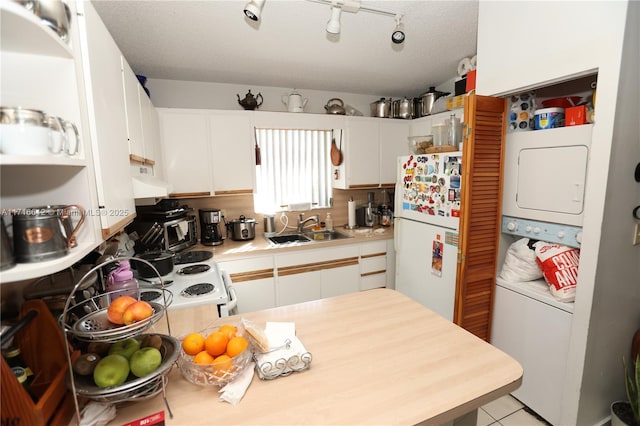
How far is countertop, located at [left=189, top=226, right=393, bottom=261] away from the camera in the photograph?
2.61 m

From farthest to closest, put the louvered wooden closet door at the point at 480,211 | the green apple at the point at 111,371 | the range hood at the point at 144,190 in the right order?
the louvered wooden closet door at the point at 480,211
the range hood at the point at 144,190
the green apple at the point at 111,371

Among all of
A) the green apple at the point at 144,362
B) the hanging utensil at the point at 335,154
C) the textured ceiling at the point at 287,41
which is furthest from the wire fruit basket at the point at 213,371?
the hanging utensil at the point at 335,154

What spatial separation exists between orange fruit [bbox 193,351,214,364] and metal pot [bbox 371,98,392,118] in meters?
3.13

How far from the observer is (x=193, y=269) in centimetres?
219

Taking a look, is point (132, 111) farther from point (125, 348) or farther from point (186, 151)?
point (125, 348)

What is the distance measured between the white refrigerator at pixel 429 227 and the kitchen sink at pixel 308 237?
2.41 ft

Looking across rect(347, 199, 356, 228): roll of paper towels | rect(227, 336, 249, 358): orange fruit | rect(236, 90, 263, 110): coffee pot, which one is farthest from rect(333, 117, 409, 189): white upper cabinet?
rect(227, 336, 249, 358): orange fruit

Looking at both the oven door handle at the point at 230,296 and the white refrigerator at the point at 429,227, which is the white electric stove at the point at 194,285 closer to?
the oven door handle at the point at 230,296

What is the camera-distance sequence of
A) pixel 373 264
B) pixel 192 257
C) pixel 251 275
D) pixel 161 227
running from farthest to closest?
pixel 373 264 → pixel 251 275 → pixel 192 257 → pixel 161 227

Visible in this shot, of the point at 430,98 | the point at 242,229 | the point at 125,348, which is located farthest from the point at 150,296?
the point at 430,98

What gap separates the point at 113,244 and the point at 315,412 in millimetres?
1666

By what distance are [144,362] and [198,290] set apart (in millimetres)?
1024

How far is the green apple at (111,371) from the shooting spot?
0.75 meters

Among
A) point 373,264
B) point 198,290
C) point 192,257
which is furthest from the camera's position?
point 373,264
